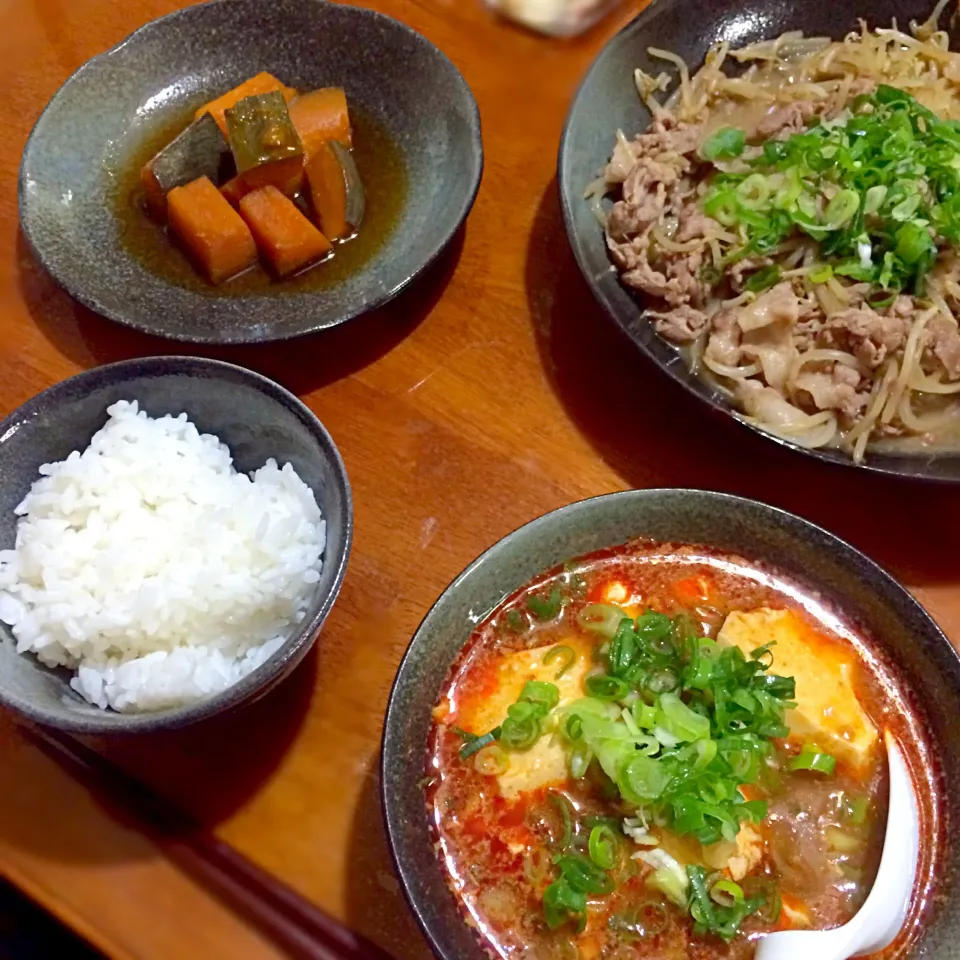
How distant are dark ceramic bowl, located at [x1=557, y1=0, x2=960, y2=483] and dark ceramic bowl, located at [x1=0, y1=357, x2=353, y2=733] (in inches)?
25.7

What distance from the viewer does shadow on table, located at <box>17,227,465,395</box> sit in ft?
6.56

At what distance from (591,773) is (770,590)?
0.44 m

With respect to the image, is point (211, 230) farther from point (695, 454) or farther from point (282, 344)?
point (695, 454)

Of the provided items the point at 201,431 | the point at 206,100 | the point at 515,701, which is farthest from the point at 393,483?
the point at 206,100

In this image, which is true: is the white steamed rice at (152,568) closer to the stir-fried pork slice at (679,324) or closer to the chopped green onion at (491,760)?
the chopped green onion at (491,760)

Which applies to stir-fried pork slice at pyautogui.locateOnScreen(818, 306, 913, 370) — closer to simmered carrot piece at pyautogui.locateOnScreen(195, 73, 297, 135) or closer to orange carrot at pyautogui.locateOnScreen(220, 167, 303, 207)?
orange carrot at pyautogui.locateOnScreen(220, 167, 303, 207)

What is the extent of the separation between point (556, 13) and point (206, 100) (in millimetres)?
1067

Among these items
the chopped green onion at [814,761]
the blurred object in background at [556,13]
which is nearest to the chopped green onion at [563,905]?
the chopped green onion at [814,761]

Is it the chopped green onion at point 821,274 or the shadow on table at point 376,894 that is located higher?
the chopped green onion at point 821,274

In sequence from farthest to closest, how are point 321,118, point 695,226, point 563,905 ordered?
point 321,118 < point 695,226 < point 563,905

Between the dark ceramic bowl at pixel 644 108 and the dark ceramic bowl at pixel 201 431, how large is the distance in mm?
653

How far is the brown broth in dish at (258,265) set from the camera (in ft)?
6.88

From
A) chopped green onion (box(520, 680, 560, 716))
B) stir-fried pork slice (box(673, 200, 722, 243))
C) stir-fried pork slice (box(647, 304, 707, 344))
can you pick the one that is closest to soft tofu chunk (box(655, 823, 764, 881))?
chopped green onion (box(520, 680, 560, 716))

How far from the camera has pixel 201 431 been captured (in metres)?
1.73
